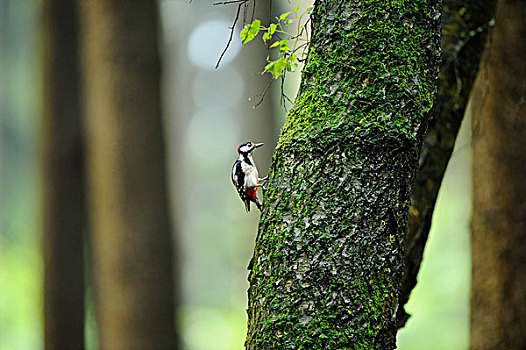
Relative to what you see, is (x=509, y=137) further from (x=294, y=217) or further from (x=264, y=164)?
(x=264, y=164)

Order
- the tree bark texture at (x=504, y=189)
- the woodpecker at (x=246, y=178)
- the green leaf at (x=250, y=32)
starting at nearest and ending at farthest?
1. the green leaf at (x=250, y=32)
2. the woodpecker at (x=246, y=178)
3. the tree bark texture at (x=504, y=189)

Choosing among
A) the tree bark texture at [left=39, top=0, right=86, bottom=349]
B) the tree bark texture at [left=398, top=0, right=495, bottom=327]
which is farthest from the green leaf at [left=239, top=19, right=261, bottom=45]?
the tree bark texture at [left=39, top=0, right=86, bottom=349]

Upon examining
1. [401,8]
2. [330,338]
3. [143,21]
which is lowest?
[330,338]

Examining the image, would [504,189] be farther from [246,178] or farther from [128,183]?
[128,183]

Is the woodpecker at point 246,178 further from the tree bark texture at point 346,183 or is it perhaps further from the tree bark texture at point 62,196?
the tree bark texture at point 62,196

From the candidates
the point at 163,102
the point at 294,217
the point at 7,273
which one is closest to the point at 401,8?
the point at 294,217

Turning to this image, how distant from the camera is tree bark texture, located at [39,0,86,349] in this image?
564cm

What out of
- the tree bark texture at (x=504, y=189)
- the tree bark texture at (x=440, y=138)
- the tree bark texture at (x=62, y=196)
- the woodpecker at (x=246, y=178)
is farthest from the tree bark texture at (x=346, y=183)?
the tree bark texture at (x=62, y=196)

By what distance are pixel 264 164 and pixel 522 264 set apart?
488 centimetres

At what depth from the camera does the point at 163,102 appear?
171 inches

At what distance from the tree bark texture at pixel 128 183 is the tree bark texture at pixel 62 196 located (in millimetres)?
1325

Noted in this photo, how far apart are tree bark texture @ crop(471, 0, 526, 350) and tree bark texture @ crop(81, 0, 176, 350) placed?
2.30 meters

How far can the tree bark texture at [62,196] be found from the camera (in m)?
5.64

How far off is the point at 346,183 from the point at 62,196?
469 centimetres
